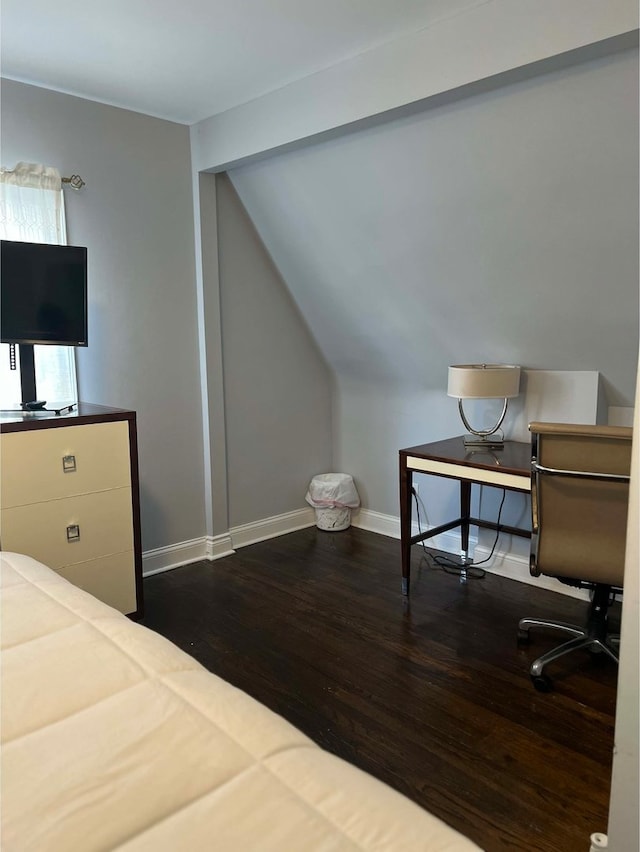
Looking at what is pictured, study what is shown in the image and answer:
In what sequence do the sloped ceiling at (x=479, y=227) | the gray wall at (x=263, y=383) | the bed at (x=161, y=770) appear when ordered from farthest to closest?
1. the gray wall at (x=263, y=383)
2. the sloped ceiling at (x=479, y=227)
3. the bed at (x=161, y=770)

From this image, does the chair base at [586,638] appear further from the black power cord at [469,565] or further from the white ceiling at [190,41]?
the white ceiling at [190,41]

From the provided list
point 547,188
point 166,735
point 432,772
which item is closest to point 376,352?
point 547,188

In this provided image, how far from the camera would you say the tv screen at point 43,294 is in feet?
8.26

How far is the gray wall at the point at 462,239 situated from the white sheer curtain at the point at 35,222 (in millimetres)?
1008

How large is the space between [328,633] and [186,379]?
161 centimetres

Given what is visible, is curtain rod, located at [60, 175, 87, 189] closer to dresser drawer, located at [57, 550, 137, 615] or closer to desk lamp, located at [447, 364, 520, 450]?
Result: dresser drawer, located at [57, 550, 137, 615]

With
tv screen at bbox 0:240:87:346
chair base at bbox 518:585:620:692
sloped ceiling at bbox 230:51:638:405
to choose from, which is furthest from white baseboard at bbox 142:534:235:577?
chair base at bbox 518:585:620:692

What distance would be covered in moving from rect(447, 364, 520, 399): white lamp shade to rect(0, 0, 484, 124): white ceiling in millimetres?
1405

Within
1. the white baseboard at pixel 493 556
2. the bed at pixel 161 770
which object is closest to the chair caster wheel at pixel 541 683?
the white baseboard at pixel 493 556

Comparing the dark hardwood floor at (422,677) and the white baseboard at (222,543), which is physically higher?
the white baseboard at (222,543)

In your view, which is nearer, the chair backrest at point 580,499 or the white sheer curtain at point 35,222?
the chair backrest at point 580,499

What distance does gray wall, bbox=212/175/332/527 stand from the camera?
11.8 feet

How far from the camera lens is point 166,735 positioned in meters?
0.91

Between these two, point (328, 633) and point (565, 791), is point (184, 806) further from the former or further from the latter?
point (328, 633)
